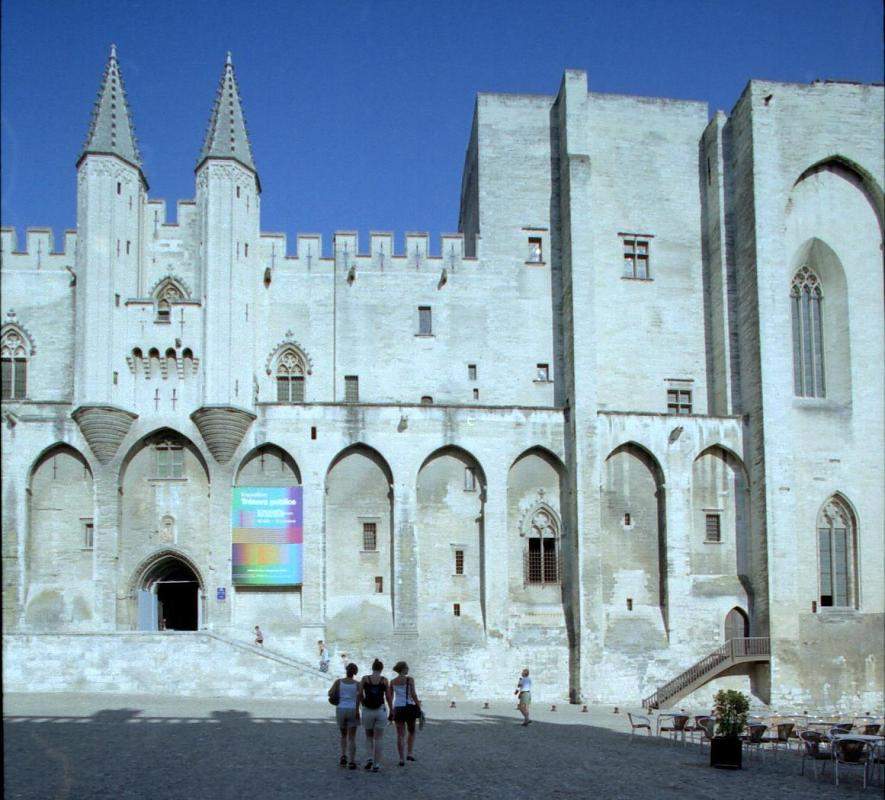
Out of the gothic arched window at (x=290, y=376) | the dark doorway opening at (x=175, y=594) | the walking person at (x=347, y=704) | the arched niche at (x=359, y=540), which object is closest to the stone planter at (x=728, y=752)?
the walking person at (x=347, y=704)

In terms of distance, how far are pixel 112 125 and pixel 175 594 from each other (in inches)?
615

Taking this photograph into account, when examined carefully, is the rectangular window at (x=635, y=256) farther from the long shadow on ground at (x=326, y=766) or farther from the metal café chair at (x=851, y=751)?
the metal café chair at (x=851, y=751)

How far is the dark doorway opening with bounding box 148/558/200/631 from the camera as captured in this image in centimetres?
3281

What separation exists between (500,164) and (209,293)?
1180 centimetres

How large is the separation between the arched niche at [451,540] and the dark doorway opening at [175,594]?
7.18m

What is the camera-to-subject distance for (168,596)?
116 feet

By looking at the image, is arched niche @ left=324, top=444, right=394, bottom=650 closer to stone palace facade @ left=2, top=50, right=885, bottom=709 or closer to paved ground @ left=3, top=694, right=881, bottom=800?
stone palace facade @ left=2, top=50, right=885, bottom=709

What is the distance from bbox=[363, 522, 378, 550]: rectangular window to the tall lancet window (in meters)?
15.0

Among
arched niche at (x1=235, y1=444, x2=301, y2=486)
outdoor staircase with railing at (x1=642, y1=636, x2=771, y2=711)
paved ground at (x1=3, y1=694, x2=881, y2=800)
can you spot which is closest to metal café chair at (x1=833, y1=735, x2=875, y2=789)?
paved ground at (x1=3, y1=694, x2=881, y2=800)

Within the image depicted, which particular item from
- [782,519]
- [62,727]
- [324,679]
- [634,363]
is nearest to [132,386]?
[324,679]

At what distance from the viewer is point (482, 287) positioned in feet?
120

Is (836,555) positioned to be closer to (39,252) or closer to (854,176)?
(854,176)

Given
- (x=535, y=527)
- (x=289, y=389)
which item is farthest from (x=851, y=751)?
(x=289, y=389)

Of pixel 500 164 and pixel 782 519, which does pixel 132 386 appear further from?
pixel 782 519
